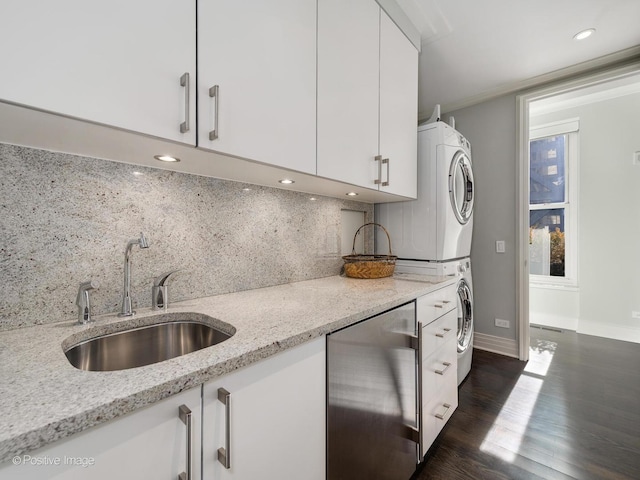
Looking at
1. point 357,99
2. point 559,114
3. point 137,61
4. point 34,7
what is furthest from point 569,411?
point 559,114

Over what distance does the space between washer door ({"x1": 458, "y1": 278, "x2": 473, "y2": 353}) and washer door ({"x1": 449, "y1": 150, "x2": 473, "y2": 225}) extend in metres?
0.52

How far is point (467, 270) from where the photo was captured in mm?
2404

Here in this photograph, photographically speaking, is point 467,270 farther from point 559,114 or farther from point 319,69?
point 559,114

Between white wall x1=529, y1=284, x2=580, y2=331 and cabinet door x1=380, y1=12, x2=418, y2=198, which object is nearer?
cabinet door x1=380, y1=12, x2=418, y2=198

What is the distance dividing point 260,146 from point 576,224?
424 cm

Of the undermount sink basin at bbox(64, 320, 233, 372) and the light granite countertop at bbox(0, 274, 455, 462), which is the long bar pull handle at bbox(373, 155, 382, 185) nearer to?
the light granite countertop at bbox(0, 274, 455, 462)

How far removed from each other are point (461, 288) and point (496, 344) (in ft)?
3.53

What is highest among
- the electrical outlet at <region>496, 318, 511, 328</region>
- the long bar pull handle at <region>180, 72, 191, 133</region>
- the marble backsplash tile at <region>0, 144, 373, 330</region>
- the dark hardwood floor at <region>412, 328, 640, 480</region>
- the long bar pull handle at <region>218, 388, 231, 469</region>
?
the long bar pull handle at <region>180, 72, 191, 133</region>

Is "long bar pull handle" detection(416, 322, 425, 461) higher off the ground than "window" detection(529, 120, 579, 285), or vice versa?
"window" detection(529, 120, 579, 285)

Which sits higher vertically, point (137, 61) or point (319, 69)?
point (319, 69)

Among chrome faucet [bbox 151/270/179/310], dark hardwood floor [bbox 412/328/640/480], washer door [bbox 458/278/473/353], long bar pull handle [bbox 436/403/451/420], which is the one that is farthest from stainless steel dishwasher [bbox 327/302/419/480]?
washer door [bbox 458/278/473/353]

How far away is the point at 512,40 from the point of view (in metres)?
2.04

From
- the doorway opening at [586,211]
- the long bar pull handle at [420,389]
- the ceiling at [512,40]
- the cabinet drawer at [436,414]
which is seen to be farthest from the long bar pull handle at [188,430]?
the doorway opening at [586,211]

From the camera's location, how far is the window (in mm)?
3623
